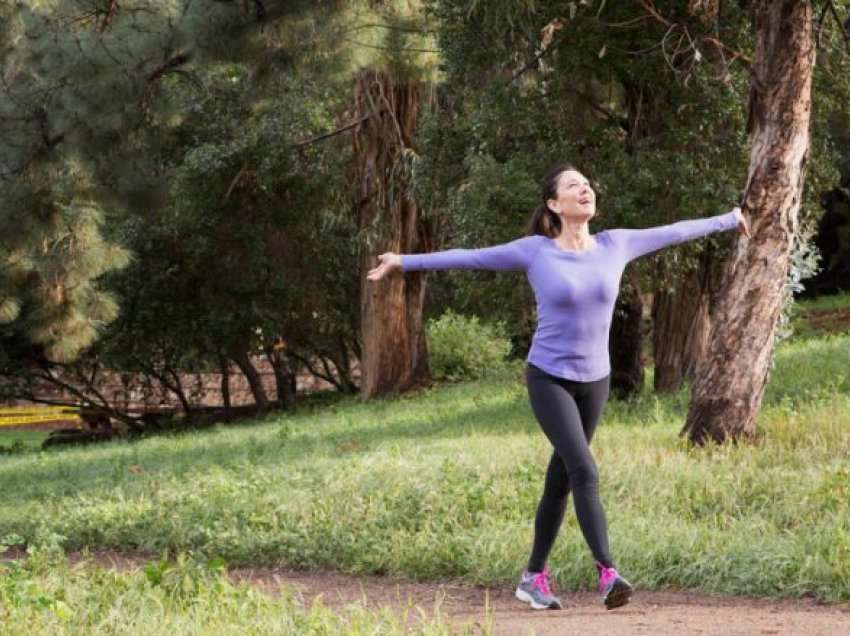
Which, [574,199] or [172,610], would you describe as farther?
[574,199]

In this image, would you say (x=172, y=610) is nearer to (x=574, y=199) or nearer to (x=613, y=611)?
(x=613, y=611)

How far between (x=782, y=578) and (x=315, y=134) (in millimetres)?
17282

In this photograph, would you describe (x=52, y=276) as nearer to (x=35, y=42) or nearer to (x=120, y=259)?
(x=120, y=259)

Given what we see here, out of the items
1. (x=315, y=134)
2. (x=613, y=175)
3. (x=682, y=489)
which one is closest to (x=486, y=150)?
(x=613, y=175)

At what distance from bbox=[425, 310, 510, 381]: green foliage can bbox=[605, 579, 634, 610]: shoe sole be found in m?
18.6

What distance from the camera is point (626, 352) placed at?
17.3 m

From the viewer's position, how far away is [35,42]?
1217cm

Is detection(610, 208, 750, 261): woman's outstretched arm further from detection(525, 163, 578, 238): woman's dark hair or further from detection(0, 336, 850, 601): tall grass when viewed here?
detection(0, 336, 850, 601): tall grass

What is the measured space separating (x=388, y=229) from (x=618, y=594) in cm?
1643

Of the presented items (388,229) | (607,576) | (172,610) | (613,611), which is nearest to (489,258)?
(607,576)

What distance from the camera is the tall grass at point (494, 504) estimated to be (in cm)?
756

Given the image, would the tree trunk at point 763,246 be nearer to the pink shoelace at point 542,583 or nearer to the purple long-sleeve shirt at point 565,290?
the pink shoelace at point 542,583

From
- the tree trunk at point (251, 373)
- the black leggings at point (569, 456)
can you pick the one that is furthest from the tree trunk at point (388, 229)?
the black leggings at point (569, 456)

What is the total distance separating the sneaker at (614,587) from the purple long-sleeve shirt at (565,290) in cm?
91
